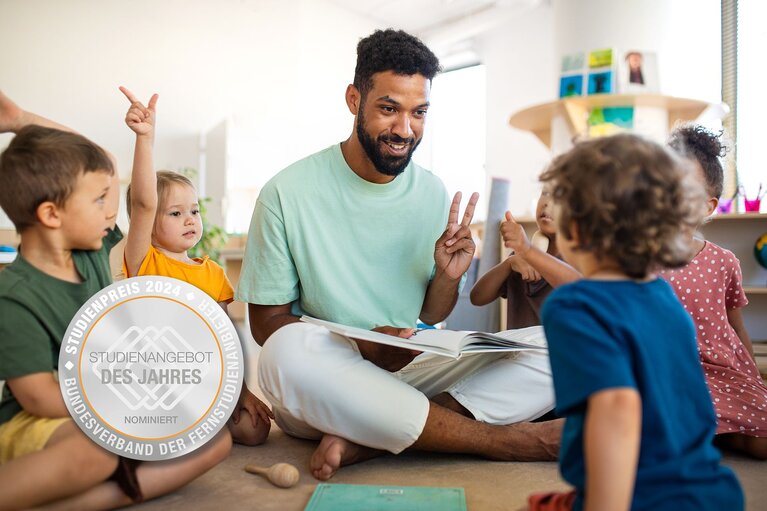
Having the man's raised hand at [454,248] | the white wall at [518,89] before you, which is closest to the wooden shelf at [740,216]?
the man's raised hand at [454,248]

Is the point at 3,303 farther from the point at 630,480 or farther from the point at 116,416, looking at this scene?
the point at 630,480

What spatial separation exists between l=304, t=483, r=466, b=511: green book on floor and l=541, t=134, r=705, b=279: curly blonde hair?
0.61 m

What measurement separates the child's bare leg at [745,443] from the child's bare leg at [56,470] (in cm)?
140

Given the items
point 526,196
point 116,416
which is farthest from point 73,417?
point 526,196

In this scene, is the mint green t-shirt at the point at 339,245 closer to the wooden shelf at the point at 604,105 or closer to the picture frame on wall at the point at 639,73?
the wooden shelf at the point at 604,105

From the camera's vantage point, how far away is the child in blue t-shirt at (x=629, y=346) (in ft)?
2.37

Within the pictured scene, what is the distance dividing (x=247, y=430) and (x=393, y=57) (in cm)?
102

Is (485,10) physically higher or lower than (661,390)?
higher

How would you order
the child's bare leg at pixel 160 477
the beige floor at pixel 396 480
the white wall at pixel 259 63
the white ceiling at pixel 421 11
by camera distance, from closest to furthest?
the child's bare leg at pixel 160 477 → the beige floor at pixel 396 480 → the white wall at pixel 259 63 → the white ceiling at pixel 421 11

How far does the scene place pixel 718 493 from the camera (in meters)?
0.77

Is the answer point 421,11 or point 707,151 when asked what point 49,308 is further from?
point 421,11

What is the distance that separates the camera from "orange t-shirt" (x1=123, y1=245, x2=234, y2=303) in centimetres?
181

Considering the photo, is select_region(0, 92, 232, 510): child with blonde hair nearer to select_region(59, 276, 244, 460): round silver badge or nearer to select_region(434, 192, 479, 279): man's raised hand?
select_region(59, 276, 244, 460): round silver badge

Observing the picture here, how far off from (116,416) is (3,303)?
254mm
